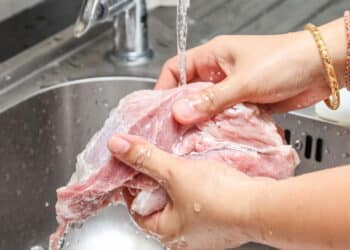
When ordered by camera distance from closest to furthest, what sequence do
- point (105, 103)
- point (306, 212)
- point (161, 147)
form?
point (306, 212)
point (161, 147)
point (105, 103)

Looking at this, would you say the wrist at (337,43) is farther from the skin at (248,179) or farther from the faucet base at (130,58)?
the faucet base at (130,58)

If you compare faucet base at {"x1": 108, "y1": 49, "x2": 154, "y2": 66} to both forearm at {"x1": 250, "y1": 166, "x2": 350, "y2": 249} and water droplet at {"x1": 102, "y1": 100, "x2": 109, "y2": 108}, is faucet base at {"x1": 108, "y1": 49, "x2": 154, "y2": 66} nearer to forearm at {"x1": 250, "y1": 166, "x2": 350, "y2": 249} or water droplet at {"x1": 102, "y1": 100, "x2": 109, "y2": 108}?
water droplet at {"x1": 102, "y1": 100, "x2": 109, "y2": 108}

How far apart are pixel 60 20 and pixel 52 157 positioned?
0.80ft

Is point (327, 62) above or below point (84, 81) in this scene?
above

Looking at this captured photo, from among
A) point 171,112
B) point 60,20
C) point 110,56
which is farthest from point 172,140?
point 60,20

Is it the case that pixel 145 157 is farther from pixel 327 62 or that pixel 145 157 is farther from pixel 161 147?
pixel 327 62

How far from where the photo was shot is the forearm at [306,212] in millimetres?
675

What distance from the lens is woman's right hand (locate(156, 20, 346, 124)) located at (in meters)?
0.83

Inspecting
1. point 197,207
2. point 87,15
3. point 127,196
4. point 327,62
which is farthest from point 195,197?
point 87,15

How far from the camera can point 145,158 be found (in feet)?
2.50

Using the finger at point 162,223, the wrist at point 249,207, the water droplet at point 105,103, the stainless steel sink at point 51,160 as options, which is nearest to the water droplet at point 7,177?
the stainless steel sink at point 51,160

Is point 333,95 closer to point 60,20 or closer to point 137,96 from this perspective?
point 137,96

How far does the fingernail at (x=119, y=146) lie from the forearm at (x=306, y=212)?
133 mm

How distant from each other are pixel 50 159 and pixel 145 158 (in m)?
0.33
